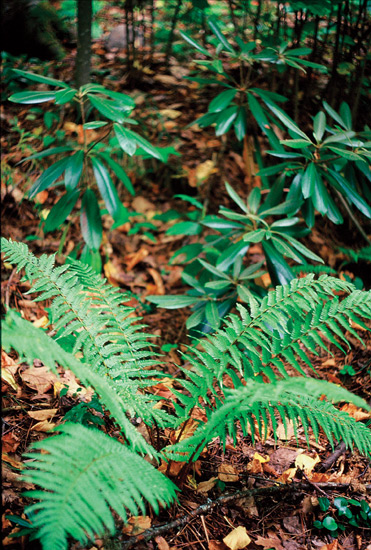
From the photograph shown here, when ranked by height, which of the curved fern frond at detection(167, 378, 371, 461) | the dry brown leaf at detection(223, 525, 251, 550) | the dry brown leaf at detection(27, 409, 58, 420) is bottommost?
the dry brown leaf at detection(223, 525, 251, 550)

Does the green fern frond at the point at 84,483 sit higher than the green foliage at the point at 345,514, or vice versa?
the green fern frond at the point at 84,483

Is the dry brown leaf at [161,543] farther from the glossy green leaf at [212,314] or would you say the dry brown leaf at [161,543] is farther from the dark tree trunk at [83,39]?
the dark tree trunk at [83,39]

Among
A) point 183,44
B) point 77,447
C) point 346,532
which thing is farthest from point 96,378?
point 183,44

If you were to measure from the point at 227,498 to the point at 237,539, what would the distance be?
0.39 ft

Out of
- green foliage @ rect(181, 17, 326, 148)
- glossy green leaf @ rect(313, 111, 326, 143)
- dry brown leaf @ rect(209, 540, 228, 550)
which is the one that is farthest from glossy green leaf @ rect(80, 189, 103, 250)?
dry brown leaf @ rect(209, 540, 228, 550)

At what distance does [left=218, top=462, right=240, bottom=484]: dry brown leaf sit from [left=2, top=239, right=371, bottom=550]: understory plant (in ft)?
0.69

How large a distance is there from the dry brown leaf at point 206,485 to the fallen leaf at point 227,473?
0.04 metres

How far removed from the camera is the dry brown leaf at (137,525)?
1.17 m

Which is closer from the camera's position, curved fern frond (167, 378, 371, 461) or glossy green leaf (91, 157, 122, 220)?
curved fern frond (167, 378, 371, 461)

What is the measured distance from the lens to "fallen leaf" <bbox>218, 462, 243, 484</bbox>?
1.45m

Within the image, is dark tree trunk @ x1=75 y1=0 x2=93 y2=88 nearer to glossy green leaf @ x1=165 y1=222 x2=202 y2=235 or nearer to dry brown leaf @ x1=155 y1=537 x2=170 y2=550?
glossy green leaf @ x1=165 y1=222 x2=202 y2=235

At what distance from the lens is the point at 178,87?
3.53 meters

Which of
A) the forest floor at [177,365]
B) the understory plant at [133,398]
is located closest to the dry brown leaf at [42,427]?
the forest floor at [177,365]

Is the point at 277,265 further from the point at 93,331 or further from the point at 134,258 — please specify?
the point at 134,258
